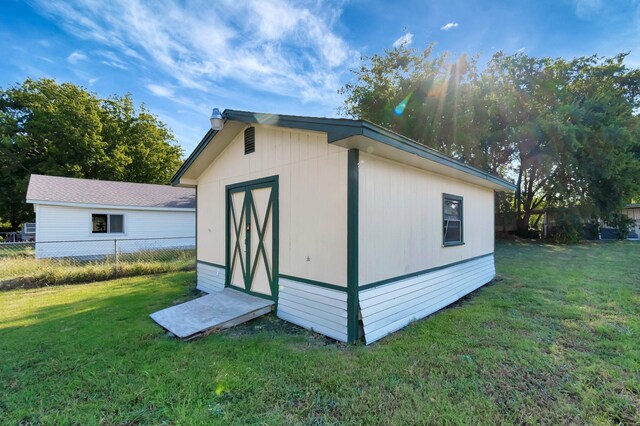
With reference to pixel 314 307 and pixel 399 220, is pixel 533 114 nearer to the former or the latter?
pixel 399 220

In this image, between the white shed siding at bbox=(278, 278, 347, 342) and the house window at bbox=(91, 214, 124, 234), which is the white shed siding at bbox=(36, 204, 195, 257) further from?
the white shed siding at bbox=(278, 278, 347, 342)

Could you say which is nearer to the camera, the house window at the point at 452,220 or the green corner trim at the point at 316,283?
the green corner trim at the point at 316,283

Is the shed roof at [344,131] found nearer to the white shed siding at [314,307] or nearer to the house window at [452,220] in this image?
the house window at [452,220]

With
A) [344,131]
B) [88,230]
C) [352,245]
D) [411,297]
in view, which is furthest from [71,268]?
[411,297]

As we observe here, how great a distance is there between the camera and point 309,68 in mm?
9250

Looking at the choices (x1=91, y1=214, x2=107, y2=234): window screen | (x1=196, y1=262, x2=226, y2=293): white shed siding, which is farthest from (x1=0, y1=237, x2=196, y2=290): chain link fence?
(x1=196, y1=262, x2=226, y2=293): white shed siding

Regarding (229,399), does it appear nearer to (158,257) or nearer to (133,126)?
(158,257)

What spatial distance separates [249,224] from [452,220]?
4.23m

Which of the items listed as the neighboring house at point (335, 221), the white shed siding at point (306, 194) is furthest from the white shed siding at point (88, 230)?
the white shed siding at point (306, 194)

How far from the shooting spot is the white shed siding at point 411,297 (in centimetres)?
387

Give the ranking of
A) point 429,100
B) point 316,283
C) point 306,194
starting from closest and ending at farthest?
point 316,283
point 306,194
point 429,100

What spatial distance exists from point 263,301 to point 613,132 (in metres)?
17.8

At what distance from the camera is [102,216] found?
1354cm

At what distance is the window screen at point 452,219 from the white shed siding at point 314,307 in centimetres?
300
